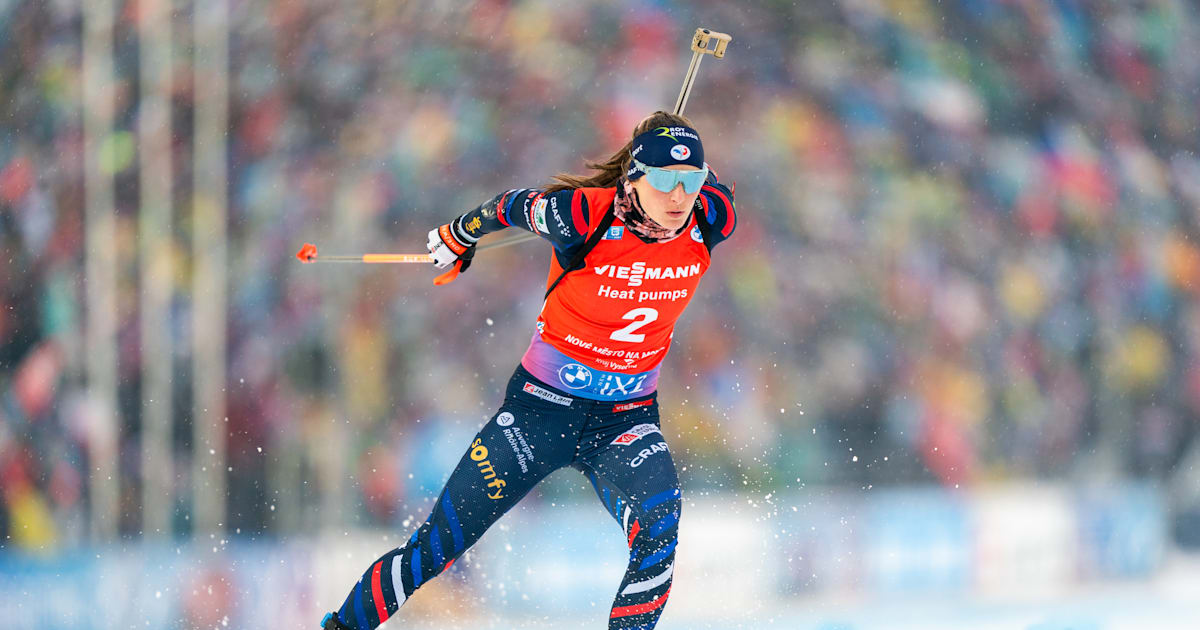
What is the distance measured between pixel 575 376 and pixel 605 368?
0.26ft

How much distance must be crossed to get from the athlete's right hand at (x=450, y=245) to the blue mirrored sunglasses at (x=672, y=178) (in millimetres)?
639

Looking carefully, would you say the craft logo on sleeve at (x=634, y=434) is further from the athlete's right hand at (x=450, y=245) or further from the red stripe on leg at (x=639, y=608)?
the athlete's right hand at (x=450, y=245)

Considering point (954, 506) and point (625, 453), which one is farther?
point (954, 506)

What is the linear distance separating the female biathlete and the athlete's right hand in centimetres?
7

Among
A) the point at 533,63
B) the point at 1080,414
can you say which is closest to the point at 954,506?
the point at 1080,414

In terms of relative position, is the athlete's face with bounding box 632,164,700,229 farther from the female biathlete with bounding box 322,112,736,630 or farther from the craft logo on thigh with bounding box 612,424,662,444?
the craft logo on thigh with bounding box 612,424,662,444

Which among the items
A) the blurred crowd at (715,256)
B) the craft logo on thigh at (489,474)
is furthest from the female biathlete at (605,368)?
the blurred crowd at (715,256)

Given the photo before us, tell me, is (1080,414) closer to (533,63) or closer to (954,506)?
(954,506)

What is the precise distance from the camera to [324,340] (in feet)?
17.3

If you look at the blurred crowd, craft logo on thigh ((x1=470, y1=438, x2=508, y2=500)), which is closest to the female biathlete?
craft logo on thigh ((x1=470, y1=438, x2=508, y2=500))

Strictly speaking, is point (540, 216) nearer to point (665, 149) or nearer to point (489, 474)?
point (665, 149)

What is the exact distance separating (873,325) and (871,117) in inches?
39.5

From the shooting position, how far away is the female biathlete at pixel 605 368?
2807mm

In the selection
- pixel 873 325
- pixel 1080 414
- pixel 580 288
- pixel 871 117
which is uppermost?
pixel 871 117
